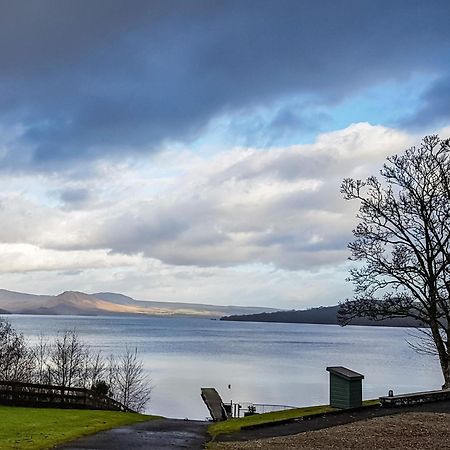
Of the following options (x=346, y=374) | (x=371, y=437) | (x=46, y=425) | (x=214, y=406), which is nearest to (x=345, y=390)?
(x=346, y=374)

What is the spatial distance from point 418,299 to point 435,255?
233cm

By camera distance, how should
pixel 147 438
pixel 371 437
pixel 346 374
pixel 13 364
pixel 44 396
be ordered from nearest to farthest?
pixel 371 437 < pixel 147 438 < pixel 346 374 < pixel 44 396 < pixel 13 364

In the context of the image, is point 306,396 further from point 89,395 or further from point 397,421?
point 397,421

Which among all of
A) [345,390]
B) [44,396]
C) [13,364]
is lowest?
[13,364]

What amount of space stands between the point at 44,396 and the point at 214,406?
32.0 feet

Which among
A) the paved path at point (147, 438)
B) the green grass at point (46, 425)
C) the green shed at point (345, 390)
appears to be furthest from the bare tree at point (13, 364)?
the green shed at point (345, 390)

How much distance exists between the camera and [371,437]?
16.3 meters

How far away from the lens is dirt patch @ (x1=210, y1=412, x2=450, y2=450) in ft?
49.7

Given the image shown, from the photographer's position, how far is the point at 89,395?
1093 inches

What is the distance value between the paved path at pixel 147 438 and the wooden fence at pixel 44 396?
7.64m

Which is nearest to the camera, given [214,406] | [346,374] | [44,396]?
[346,374]

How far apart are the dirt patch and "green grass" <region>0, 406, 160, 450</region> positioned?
4.62 m

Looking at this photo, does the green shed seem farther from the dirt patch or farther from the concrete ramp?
the concrete ramp

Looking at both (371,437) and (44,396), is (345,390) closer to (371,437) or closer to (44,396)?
(371,437)
